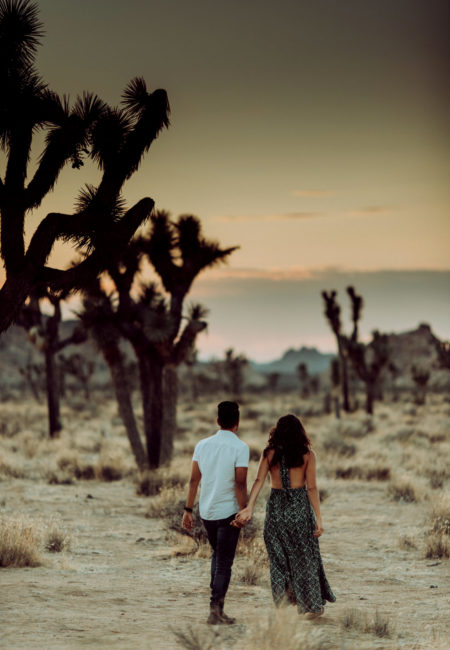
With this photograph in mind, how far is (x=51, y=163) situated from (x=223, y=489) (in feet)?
18.2

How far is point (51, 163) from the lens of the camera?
33.3 feet

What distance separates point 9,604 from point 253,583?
8.47ft

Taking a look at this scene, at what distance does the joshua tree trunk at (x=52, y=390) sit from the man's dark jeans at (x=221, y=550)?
66.5 ft

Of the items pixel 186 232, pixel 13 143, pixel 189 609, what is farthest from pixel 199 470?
pixel 186 232

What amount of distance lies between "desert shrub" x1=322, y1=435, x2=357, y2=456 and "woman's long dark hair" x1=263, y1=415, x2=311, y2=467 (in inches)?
573

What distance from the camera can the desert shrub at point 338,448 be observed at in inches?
845

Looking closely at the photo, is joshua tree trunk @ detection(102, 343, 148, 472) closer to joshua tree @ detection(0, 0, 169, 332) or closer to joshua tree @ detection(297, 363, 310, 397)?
joshua tree @ detection(0, 0, 169, 332)

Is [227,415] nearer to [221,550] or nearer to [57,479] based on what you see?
[221,550]

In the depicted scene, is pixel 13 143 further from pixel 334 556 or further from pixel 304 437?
pixel 334 556

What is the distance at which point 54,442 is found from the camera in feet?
80.6

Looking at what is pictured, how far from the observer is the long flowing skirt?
6602 mm

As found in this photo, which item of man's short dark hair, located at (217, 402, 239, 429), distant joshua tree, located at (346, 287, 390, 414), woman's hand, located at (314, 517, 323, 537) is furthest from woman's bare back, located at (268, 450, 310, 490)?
distant joshua tree, located at (346, 287, 390, 414)

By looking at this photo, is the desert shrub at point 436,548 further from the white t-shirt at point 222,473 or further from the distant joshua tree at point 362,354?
the distant joshua tree at point 362,354

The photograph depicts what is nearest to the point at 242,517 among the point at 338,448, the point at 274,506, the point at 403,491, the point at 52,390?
the point at 274,506
